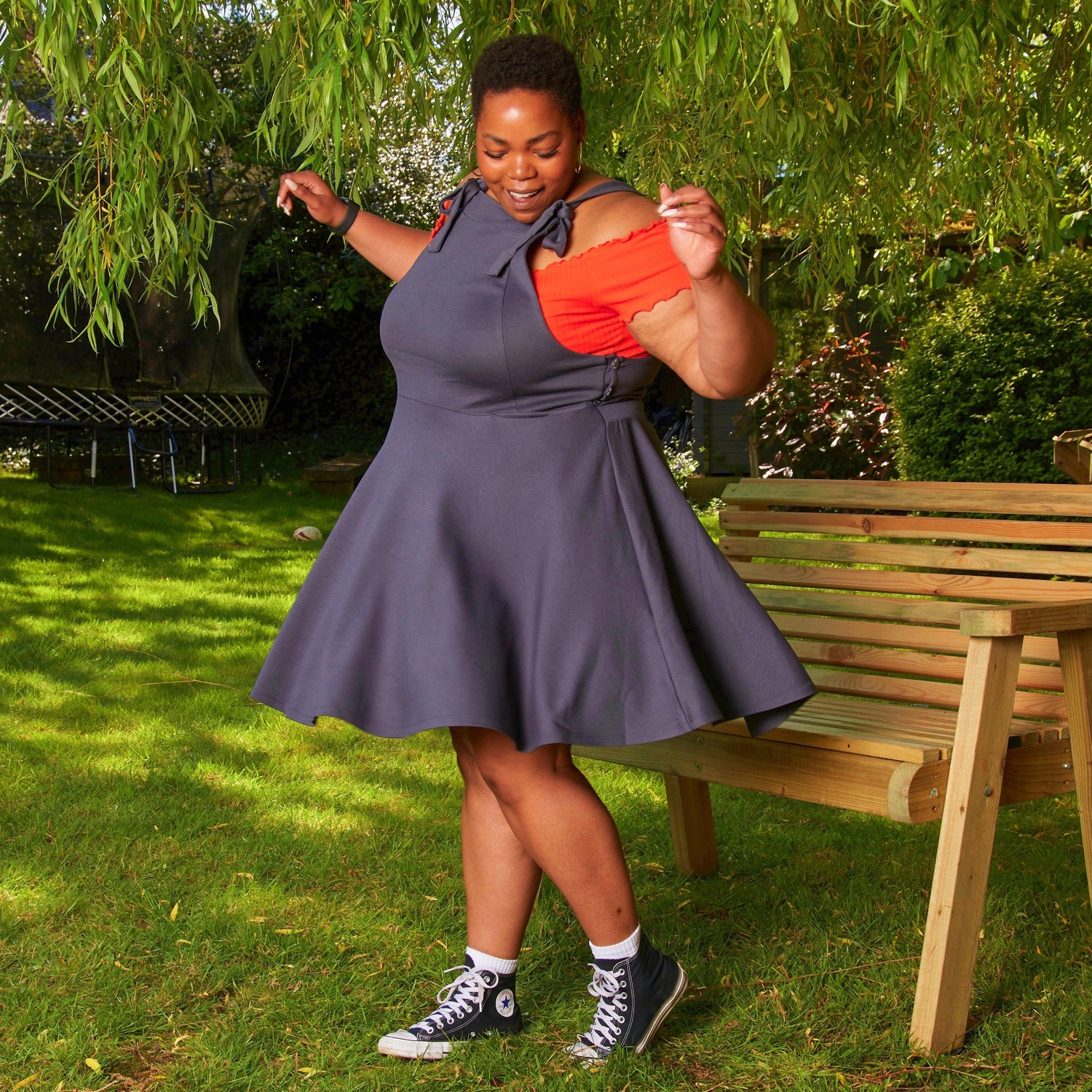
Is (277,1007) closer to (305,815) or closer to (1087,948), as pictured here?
(305,815)

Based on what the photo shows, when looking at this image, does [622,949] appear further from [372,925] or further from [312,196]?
[312,196]

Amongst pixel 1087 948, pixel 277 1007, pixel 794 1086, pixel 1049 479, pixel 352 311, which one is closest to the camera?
pixel 794 1086

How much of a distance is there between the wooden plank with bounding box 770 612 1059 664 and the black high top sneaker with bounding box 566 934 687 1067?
101 centimetres

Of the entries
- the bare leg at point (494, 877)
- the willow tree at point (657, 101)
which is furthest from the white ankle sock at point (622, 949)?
the willow tree at point (657, 101)

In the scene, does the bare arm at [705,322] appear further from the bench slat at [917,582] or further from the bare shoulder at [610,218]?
the bench slat at [917,582]

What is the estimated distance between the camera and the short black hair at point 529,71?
196 cm

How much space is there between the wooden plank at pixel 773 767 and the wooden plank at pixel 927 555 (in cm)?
74

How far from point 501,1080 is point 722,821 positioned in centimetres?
152

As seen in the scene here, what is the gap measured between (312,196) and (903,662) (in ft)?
5.44

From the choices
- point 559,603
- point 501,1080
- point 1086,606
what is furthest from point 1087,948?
point 559,603

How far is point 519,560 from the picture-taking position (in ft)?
6.61

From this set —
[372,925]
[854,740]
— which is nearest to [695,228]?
[854,740]

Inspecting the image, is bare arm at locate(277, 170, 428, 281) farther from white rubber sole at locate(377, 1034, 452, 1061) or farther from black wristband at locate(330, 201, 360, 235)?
white rubber sole at locate(377, 1034, 452, 1061)

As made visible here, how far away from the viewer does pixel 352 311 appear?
1356 centimetres
